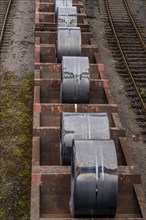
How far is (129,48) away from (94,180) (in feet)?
41.6

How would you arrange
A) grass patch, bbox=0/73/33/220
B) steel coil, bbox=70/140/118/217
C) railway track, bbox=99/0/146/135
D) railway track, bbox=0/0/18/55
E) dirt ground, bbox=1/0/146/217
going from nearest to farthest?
steel coil, bbox=70/140/118/217
grass patch, bbox=0/73/33/220
dirt ground, bbox=1/0/146/217
railway track, bbox=99/0/146/135
railway track, bbox=0/0/18/55

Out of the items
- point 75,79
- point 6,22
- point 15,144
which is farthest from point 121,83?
point 6,22

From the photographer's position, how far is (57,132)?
35.3ft

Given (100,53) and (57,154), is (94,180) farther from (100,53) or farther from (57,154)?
(100,53)

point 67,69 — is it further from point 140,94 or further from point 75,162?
point 75,162

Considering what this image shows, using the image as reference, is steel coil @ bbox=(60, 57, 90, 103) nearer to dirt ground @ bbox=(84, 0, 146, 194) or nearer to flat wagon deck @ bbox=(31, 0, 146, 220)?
flat wagon deck @ bbox=(31, 0, 146, 220)

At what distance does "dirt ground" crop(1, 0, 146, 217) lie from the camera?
1278cm

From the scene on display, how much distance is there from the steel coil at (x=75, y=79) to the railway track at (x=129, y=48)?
8.81 feet

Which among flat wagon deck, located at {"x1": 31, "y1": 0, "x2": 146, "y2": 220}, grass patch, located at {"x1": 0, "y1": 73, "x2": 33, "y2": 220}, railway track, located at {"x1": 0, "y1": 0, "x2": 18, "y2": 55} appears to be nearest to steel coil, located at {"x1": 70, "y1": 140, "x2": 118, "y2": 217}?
flat wagon deck, located at {"x1": 31, "y1": 0, "x2": 146, "y2": 220}

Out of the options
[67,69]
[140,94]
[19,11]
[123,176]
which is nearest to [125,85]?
[140,94]

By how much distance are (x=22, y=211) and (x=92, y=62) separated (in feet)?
27.4

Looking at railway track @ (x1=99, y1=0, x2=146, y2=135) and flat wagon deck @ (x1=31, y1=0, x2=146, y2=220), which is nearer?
flat wagon deck @ (x1=31, y1=0, x2=146, y2=220)

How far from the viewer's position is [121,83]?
16.2 m

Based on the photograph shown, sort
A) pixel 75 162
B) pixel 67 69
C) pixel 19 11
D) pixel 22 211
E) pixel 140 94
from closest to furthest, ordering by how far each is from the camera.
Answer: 1. pixel 75 162
2. pixel 22 211
3. pixel 67 69
4. pixel 140 94
5. pixel 19 11
